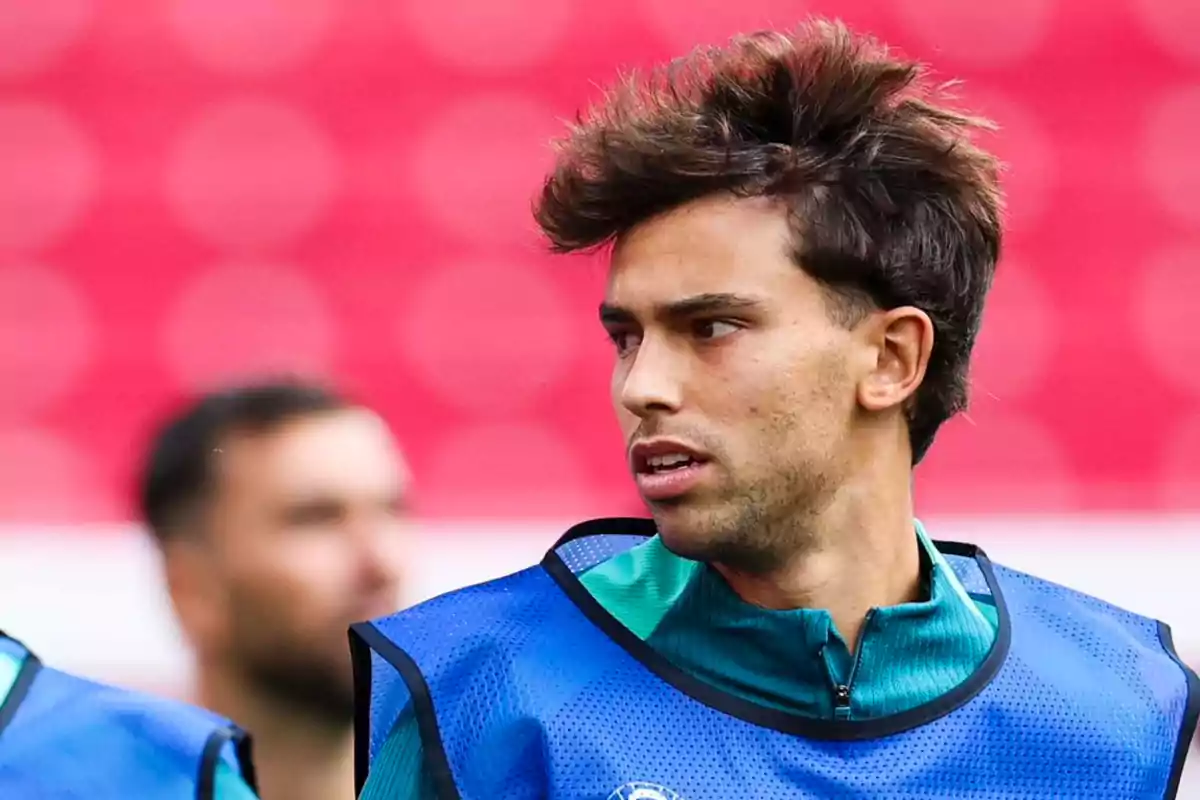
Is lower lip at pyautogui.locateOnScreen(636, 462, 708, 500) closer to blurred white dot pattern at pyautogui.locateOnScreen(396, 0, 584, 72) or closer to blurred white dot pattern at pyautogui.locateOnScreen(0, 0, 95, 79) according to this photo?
blurred white dot pattern at pyautogui.locateOnScreen(396, 0, 584, 72)

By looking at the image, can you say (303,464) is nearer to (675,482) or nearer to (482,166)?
(675,482)

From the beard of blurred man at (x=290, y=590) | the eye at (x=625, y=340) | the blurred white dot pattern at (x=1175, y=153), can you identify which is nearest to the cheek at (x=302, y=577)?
the beard of blurred man at (x=290, y=590)

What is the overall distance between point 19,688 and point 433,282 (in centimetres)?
142

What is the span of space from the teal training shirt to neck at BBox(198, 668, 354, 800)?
0.51 meters

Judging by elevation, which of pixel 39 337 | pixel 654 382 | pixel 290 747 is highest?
pixel 39 337

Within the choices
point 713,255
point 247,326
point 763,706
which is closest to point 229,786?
point 763,706

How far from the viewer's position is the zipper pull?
121 centimetres

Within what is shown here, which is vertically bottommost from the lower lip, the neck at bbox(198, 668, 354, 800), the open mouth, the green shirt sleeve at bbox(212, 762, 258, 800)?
the neck at bbox(198, 668, 354, 800)

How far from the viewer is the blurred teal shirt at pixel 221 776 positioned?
3.51ft

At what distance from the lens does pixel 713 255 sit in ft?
3.91

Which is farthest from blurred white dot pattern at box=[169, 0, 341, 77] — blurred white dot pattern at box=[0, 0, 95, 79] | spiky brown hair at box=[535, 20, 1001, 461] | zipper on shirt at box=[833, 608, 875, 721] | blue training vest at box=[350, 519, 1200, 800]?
zipper on shirt at box=[833, 608, 875, 721]

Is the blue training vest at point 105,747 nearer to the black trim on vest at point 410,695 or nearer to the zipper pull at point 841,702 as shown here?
the black trim on vest at point 410,695

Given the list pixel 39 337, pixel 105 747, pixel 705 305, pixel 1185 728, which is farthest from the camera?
pixel 39 337

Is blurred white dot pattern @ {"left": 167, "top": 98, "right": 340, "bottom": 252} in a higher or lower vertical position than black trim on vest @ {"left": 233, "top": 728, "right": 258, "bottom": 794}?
higher
